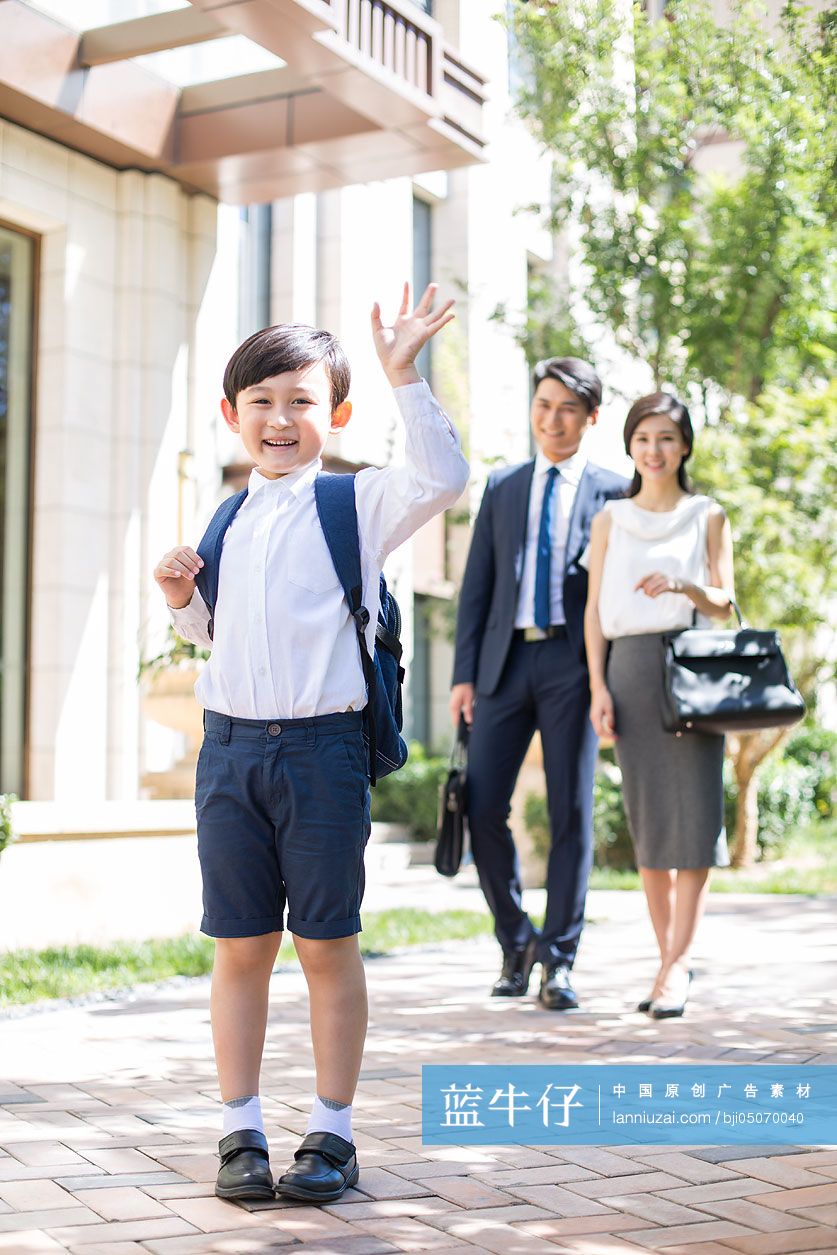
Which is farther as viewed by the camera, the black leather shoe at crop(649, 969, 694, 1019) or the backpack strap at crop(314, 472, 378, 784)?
the black leather shoe at crop(649, 969, 694, 1019)

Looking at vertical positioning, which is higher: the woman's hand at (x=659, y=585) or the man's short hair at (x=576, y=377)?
the man's short hair at (x=576, y=377)

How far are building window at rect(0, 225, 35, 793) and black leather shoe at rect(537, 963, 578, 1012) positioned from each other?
5.10m

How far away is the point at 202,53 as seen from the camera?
9227 mm

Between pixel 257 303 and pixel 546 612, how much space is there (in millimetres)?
9127

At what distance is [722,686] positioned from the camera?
4484 millimetres

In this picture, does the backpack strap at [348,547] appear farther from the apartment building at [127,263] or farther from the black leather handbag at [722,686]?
the apartment building at [127,263]

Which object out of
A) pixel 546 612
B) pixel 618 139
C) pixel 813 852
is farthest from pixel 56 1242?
pixel 813 852

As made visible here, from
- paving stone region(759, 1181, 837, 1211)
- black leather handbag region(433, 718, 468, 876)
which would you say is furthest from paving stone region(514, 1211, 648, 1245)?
black leather handbag region(433, 718, 468, 876)

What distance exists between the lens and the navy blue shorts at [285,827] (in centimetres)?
272

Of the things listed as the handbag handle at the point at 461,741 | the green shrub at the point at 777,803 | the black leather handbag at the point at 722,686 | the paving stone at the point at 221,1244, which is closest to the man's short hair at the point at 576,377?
the black leather handbag at the point at 722,686

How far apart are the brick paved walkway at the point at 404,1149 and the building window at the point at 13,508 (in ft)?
13.1

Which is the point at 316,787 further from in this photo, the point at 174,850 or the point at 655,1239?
the point at 174,850

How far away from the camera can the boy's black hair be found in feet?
9.25

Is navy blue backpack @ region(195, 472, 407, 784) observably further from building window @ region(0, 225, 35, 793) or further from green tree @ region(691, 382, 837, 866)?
green tree @ region(691, 382, 837, 866)
